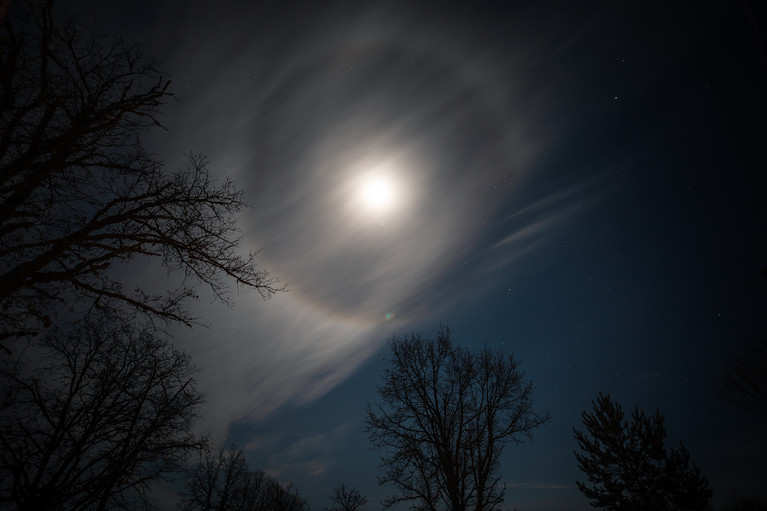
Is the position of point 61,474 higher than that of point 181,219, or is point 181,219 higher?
point 181,219

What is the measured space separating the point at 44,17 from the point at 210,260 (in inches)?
133

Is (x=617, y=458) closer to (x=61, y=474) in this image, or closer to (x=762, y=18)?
(x=762, y=18)

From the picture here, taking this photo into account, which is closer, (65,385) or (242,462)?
(65,385)

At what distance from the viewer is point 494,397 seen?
40.4 ft

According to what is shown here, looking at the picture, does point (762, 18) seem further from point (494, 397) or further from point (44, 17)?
point (494, 397)

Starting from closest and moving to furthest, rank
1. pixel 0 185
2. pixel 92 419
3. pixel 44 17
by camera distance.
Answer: pixel 0 185, pixel 44 17, pixel 92 419

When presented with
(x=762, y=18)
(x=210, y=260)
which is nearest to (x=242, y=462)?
(x=210, y=260)

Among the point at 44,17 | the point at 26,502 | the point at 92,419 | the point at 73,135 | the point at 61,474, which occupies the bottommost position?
the point at 26,502

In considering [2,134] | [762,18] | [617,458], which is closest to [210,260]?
[2,134]

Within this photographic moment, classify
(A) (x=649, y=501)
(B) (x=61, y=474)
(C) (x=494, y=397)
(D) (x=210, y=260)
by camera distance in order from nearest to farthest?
(D) (x=210, y=260) < (B) (x=61, y=474) < (C) (x=494, y=397) < (A) (x=649, y=501)

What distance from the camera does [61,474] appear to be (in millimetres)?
8203

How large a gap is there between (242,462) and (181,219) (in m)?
31.6

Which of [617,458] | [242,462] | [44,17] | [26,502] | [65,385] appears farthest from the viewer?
[242,462]

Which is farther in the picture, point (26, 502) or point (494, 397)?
point (494, 397)
